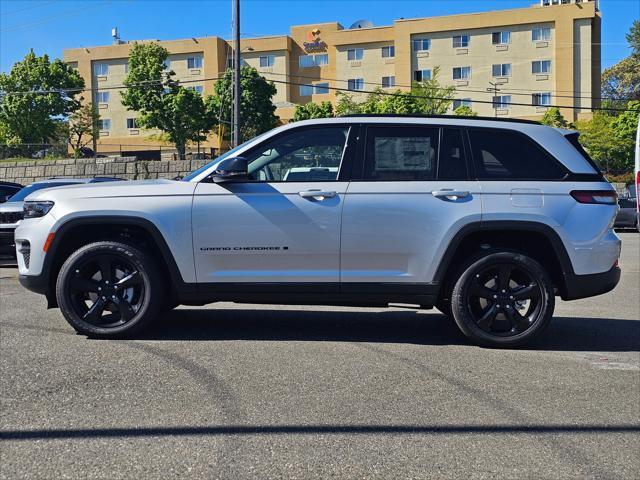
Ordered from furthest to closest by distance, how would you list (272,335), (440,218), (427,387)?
1. (272,335)
2. (440,218)
3. (427,387)

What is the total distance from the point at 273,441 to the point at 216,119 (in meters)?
52.0

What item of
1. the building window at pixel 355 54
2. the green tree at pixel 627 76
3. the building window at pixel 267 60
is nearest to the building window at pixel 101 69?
the building window at pixel 267 60

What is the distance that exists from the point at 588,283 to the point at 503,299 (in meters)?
0.73

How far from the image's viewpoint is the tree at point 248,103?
53406 mm

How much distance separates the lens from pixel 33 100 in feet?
167

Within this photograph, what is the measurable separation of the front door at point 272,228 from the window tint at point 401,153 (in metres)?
0.22

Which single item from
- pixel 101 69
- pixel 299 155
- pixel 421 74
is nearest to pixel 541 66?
pixel 421 74

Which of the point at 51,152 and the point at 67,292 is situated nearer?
the point at 67,292

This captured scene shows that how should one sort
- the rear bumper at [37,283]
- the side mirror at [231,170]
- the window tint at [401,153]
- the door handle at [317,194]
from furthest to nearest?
the rear bumper at [37,283]
the window tint at [401,153]
the door handle at [317,194]
the side mirror at [231,170]

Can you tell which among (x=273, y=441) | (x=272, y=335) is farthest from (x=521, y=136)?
(x=273, y=441)

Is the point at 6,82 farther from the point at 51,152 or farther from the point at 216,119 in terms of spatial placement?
the point at 216,119

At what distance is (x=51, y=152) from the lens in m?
46.4

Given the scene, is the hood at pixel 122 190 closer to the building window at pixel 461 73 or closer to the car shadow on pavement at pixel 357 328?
the car shadow on pavement at pixel 357 328

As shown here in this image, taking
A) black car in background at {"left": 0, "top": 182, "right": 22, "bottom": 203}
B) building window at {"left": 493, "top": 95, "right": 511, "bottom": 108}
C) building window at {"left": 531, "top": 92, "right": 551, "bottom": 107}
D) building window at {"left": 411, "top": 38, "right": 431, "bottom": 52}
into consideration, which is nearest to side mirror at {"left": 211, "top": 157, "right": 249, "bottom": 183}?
black car in background at {"left": 0, "top": 182, "right": 22, "bottom": 203}
